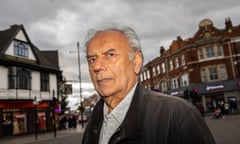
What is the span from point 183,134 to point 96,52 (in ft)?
2.84

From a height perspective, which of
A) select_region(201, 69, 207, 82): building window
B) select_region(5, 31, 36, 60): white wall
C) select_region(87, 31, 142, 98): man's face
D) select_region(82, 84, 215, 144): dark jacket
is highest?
select_region(5, 31, 36, 60): white wall

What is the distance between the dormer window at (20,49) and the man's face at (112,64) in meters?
24.9

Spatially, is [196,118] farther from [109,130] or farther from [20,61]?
[20,61]

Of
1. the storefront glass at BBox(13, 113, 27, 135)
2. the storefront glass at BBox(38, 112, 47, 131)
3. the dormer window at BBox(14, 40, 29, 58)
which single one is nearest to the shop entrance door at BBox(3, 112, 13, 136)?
the storefront glass at BBox(13, 113, 27, 135)

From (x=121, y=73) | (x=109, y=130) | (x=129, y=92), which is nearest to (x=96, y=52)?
(x=121, y=73)

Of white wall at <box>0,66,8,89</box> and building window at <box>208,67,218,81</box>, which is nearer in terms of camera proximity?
white wall at <box>0,66,8,89</box>

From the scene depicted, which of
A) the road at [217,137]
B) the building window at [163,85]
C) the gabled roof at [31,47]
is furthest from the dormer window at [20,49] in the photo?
the building window at [163,85]

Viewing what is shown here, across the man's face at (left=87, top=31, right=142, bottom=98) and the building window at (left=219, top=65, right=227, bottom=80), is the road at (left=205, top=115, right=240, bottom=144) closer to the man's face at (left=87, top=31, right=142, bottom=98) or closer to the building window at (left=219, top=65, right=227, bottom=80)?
the man's face at (left=87, top=31, right=142, bottom=98)

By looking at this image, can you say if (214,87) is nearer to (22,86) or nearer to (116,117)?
(22,86)

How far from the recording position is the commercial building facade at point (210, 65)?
31.6 m

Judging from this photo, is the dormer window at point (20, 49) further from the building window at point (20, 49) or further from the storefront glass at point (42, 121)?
the storefront glass at point (42, 121)

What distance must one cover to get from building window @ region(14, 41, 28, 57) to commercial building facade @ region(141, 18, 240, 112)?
832 inches

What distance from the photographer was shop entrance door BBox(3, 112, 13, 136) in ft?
71.6

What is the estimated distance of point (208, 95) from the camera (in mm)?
32938
